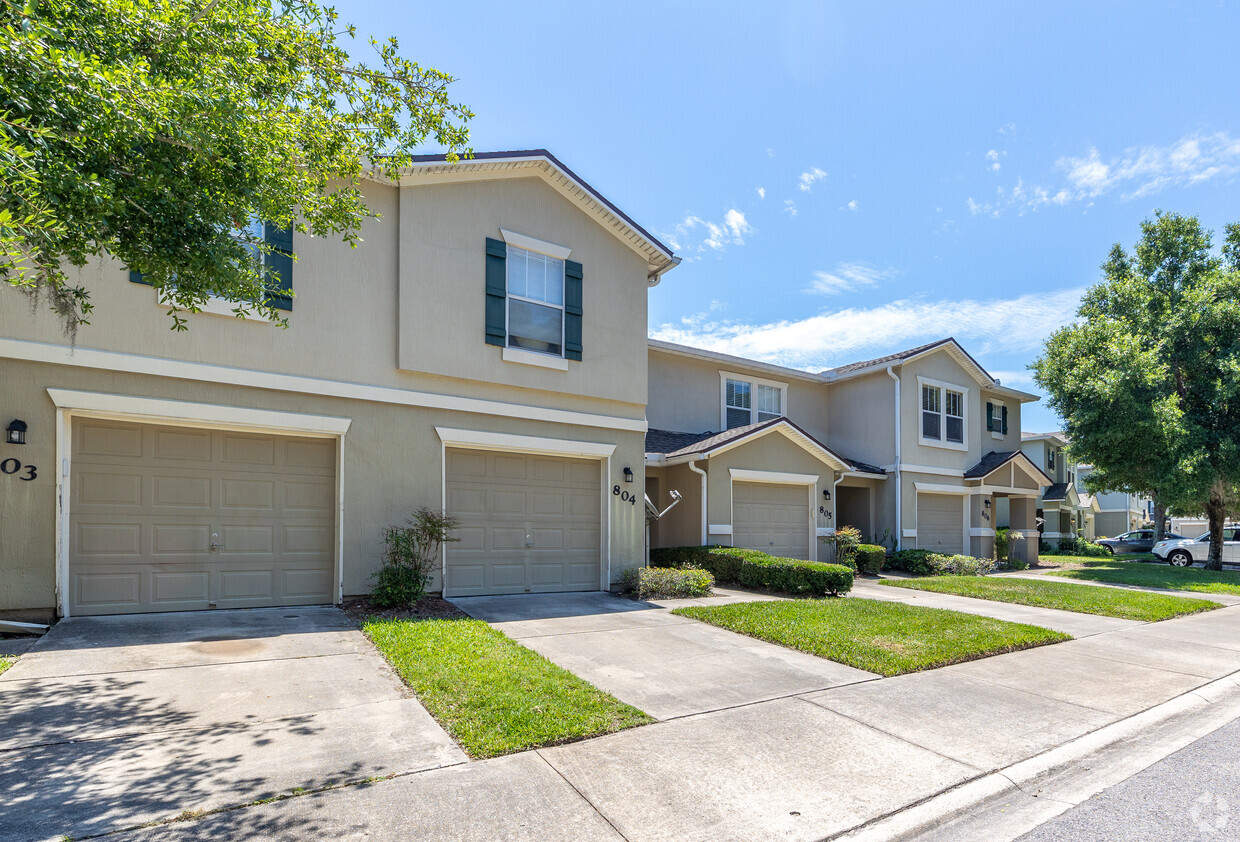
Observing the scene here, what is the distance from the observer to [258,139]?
581 cm

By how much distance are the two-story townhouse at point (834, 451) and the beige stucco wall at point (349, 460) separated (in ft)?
10.7

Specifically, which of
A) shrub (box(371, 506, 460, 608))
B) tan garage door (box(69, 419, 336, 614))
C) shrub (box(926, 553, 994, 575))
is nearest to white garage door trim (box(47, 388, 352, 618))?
tan garage door (box(69, 419, 336, 614))

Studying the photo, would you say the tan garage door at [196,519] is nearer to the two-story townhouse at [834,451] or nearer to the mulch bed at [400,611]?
the mulch bed at [400,611]

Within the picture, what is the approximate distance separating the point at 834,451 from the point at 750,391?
3.65 metres

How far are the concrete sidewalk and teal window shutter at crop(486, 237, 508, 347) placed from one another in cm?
728

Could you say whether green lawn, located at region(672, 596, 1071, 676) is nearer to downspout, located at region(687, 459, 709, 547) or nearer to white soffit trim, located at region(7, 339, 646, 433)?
downspout, located at region(687, 459, 709, 547)

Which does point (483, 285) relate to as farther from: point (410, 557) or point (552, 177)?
point (410, 557)

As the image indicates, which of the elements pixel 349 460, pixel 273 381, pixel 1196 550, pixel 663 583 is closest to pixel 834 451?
pixel 663 583

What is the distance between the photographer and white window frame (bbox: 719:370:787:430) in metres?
18.9

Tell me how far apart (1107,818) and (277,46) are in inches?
360

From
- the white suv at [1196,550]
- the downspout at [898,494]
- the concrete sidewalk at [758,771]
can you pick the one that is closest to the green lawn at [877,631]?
the concrete sidewalk at [758,771]

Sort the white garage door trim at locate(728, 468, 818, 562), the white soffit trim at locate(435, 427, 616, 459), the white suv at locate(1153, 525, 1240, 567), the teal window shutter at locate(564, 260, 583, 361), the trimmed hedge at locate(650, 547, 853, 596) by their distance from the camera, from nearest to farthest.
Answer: the white soffit trim at locate(435, 427, 616, 459) < the teal window shutter at locate(564, 260, 583, 361) < the trimmed hedge at locate(650, 547, 853, 596) < the white garage door trim at locate(728, 468, 818, 562) < the white suv at locate(1153, 525, 1240, 567)

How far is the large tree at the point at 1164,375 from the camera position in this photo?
62.3 ft

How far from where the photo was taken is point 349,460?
9.98m
